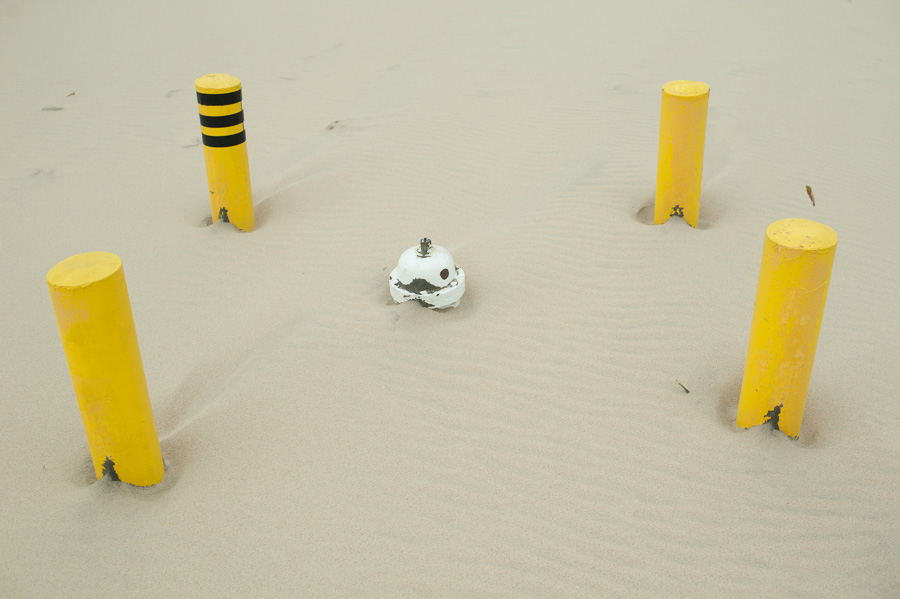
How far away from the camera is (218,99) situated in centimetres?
522

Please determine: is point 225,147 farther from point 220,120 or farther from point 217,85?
point 217,85

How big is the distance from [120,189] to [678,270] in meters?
4.89

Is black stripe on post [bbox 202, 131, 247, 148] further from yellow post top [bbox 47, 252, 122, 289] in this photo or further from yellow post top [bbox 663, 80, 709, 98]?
yellow post top [bbox 663, 80, 709, 98]

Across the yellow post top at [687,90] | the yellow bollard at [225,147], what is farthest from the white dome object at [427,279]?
the yellow post top at [687,90]

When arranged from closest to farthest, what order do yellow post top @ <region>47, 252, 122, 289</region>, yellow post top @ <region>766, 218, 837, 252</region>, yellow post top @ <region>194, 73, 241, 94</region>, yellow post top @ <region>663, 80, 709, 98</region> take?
yellow post top @ <region>47, 252, 122, 289</region>
yellow post top @ <region>766, 218, 837, 252</region>
yellow post top @ <region>663, 80, 709, 98</region>
yellow post top @ <region>194, 73, 241, 94</region>

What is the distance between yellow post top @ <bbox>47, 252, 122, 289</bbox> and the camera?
113 inches

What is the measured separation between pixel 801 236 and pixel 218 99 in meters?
3.92

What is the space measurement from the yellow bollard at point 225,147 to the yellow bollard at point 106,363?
2464 mm

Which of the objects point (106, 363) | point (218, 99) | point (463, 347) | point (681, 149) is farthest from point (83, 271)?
point (681, 149)

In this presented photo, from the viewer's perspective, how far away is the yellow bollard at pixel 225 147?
17.2 feet

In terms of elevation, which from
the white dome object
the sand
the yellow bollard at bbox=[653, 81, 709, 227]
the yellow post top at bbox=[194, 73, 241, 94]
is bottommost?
the sand

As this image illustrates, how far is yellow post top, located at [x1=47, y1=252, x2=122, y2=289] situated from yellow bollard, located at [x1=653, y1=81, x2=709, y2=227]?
3770 mm

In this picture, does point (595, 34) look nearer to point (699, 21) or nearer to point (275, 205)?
point (699, 21)

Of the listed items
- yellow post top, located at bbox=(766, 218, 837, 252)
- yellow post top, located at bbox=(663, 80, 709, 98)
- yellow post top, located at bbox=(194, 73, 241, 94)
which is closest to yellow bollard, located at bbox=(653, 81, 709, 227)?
yellow post top, located at bbox=(663, 80, 709, 98)
